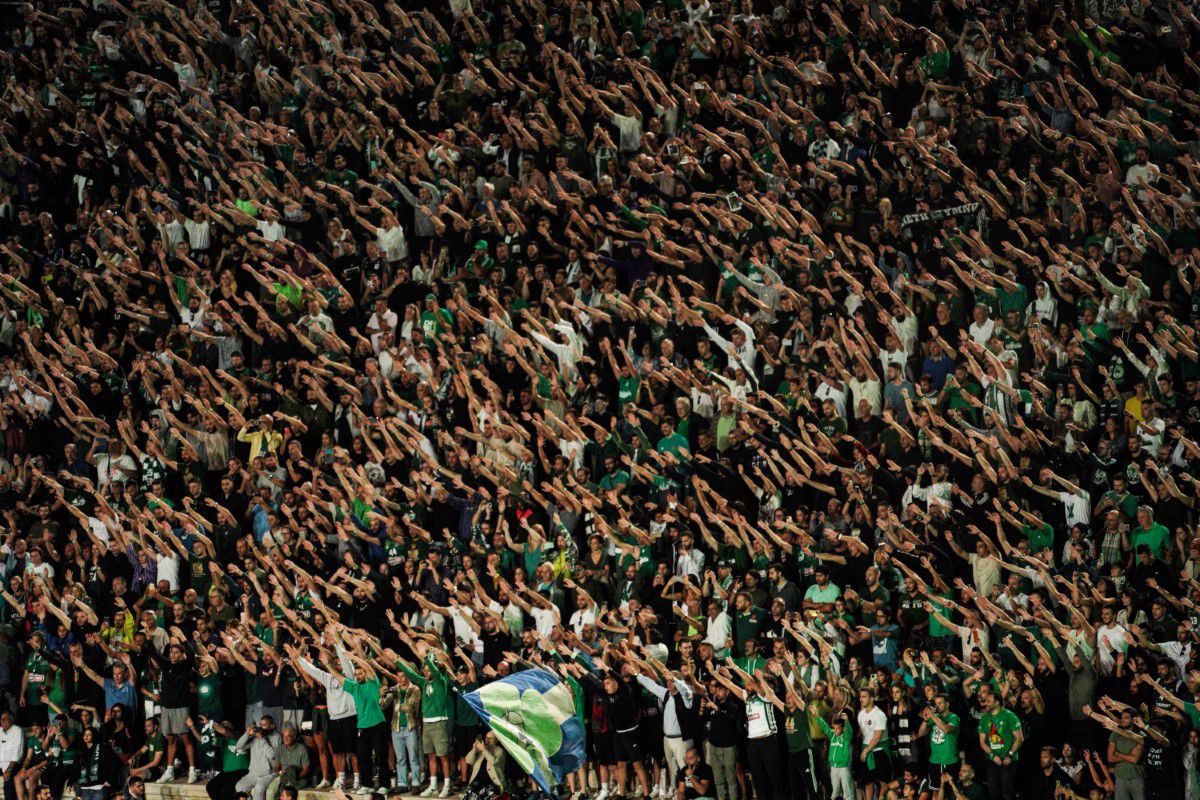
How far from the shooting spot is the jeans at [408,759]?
2073 cm

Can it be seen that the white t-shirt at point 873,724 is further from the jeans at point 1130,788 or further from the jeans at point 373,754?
the jeans at point 373,754

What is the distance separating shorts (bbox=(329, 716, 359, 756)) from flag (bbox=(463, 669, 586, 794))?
170 centimetres

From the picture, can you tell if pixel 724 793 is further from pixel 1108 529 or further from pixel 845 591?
pixel 1108 529

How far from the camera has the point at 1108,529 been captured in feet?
63.1

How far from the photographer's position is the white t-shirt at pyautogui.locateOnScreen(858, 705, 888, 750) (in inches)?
733

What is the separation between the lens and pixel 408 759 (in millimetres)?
20797

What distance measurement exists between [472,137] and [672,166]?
273 centimetres

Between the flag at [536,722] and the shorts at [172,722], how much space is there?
11.5 feet

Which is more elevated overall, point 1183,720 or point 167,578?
point 167,578

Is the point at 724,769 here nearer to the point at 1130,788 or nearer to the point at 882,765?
the point at 882,765

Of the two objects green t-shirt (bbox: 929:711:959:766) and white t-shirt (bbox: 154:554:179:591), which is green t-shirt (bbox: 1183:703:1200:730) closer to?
green t-shirt (bbox: 929:711:959:766)

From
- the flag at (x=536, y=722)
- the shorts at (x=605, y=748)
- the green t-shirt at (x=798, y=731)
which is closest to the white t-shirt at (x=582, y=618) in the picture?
the flag at (x=536, y=722)

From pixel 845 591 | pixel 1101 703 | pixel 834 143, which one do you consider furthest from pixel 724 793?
pixel 834 143

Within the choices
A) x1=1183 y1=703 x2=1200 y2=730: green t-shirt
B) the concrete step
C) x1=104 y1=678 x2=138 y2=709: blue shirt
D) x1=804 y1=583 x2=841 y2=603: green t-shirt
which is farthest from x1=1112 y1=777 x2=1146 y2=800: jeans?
x1=104 y1=678 x2=138 y2=709: blue shirt
